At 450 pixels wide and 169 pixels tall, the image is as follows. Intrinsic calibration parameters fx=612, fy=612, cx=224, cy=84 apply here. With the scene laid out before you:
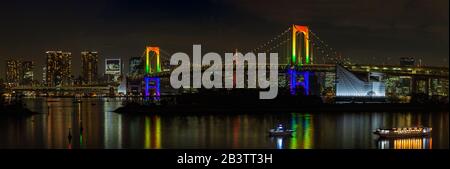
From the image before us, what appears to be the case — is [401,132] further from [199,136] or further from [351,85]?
[351,85]

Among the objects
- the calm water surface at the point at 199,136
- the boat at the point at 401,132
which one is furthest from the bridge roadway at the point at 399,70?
the boat at the point at 401,132

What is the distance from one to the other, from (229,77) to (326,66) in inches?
160

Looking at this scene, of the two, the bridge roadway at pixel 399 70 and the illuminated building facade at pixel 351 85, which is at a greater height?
the bridge roadway at pixel 399 70

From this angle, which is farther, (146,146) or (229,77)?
(229,77)

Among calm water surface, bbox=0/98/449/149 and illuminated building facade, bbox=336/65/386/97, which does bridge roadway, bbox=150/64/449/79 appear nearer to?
illuminated building facade, bbox=336/65/386/97

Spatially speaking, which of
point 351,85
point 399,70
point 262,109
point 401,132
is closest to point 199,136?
point 401,132

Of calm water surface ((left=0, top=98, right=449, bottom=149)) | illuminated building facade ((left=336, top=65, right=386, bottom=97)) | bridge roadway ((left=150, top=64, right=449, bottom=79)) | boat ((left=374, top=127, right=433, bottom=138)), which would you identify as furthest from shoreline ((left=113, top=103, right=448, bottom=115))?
boat ((left=374, top=127, right=433, bottom=138))

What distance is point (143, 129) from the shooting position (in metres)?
15.1

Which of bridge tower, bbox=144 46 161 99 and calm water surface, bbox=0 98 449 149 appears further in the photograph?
bridge tower, bbox=144 46 161 99

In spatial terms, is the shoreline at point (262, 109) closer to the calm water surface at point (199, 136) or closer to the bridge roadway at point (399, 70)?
the bridge roadway at point (399, 70)

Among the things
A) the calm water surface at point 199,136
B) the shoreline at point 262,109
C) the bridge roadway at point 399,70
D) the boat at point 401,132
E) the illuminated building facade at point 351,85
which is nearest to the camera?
the calm water surface at point 199,136
